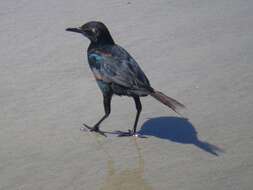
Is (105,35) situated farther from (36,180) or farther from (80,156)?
(36,180)

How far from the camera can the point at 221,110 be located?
6.39 m

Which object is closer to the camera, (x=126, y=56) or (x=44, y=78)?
(x=126, y=56)

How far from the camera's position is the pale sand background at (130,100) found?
530cm

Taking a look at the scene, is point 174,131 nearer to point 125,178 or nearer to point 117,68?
point 117,68

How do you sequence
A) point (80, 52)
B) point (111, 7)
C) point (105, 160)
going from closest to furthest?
point (105, 160), point (80, 52), point (111, 7)

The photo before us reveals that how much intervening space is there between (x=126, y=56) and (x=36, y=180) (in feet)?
5.18

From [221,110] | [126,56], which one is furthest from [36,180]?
[221,110]

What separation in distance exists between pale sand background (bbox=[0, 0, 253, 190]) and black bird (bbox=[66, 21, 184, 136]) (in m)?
0.32

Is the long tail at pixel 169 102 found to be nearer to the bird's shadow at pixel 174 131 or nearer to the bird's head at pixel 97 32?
the bird's shadow at pixel 174 131

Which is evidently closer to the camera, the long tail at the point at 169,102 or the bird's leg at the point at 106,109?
the long tail at the point at 169,102

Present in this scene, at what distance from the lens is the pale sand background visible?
5297 millimetres

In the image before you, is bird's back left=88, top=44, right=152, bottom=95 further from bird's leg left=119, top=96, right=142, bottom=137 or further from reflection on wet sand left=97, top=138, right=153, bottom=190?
reflection on wet sand left=97, top=138, right=153, bottom=190

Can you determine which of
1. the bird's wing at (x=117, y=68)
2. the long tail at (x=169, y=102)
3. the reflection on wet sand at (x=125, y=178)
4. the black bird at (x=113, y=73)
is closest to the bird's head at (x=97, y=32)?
the black bird at (x=113, y=73)

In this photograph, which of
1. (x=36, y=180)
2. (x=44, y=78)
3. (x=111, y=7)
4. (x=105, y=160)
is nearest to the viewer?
(x=36, y=180)
